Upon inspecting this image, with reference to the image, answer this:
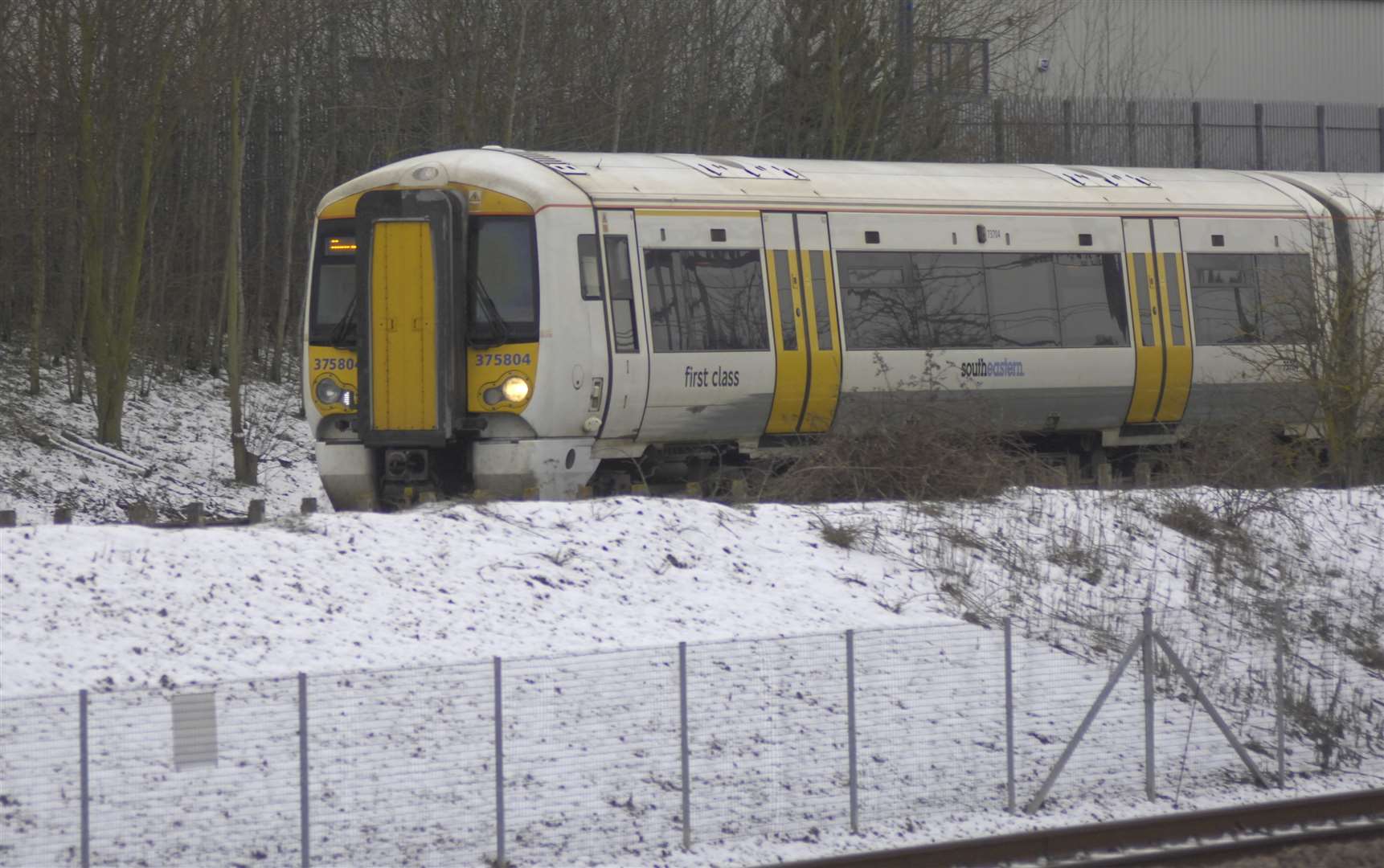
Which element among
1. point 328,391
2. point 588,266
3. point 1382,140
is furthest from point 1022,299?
point 1382,140

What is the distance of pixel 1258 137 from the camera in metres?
37.0

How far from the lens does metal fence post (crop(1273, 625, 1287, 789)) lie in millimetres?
11438

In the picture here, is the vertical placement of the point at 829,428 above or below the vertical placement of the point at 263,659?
above

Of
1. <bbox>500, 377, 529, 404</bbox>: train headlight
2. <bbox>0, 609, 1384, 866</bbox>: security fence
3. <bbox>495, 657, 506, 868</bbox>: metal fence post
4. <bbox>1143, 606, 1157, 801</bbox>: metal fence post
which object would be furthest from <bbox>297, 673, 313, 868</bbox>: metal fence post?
<bbox>500, 377, 529, 404</bbox>: train headlight

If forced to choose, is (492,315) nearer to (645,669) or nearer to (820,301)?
(820,301)

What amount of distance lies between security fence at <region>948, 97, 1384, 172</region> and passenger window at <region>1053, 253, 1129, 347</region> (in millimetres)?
13088

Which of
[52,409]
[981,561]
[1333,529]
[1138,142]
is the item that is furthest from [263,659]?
[1138,142]

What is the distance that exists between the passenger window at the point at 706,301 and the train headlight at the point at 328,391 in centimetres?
281

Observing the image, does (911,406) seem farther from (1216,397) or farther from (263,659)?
(263,659)

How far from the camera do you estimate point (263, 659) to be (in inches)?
401

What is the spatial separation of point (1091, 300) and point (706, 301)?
4421 millimetres

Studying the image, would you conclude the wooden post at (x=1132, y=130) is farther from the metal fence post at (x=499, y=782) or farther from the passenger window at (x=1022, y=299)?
the metal fence post at (x=499, y=782)

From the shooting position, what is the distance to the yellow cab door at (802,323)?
52.3ft

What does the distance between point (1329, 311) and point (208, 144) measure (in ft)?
66.9
